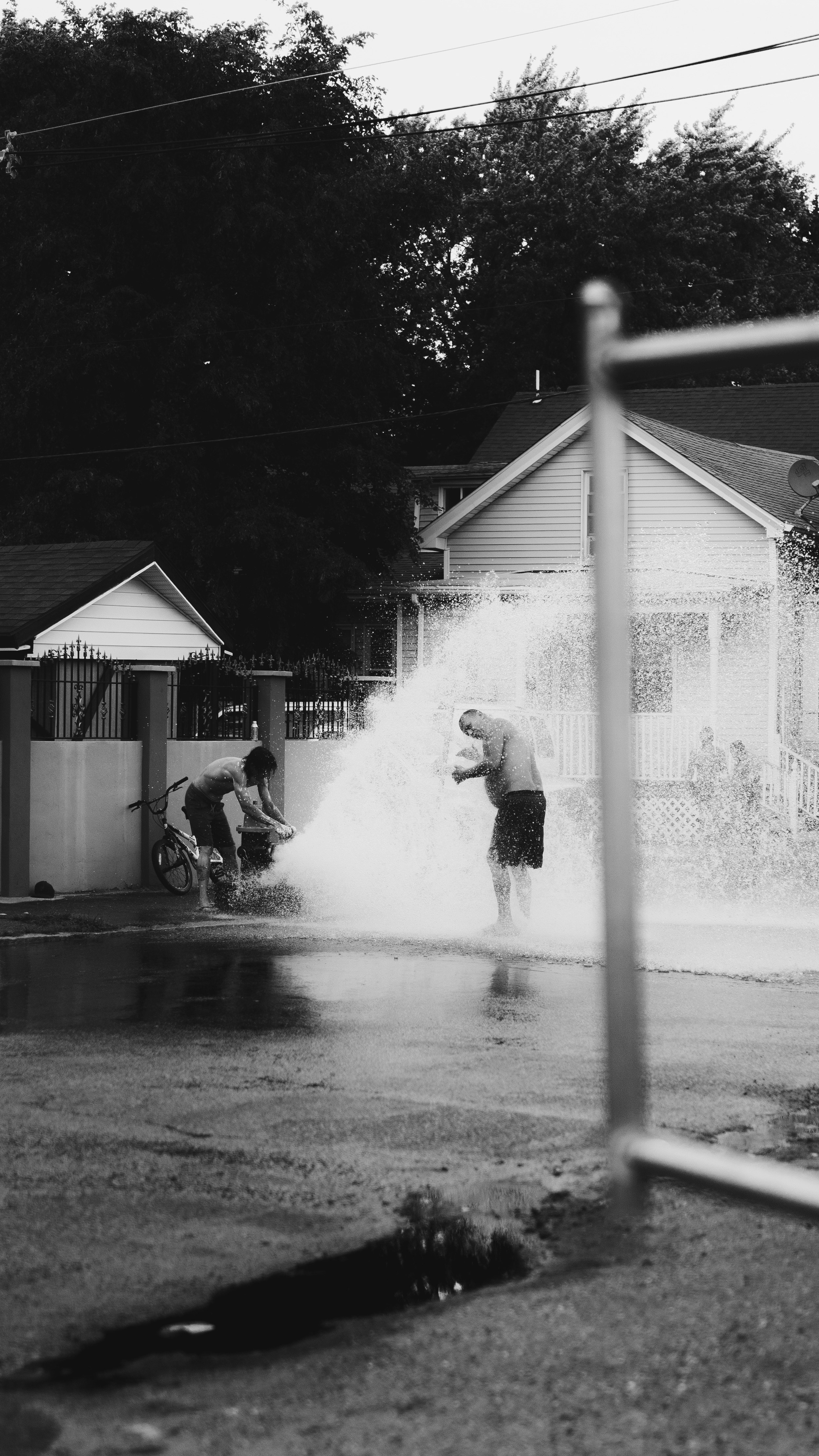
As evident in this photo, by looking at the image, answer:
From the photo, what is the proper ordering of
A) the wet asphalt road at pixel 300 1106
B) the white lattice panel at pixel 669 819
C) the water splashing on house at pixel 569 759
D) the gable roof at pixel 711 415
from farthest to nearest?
the gable roof at pixel 711 415, the white lattice panel at pixel 669 819, the water splashing on house at pixel 569 759, the wet asphalt road at pixel 300 1106

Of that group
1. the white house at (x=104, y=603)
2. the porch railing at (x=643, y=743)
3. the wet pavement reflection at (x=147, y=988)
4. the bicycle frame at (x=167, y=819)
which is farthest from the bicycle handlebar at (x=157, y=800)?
the porch railing at (x=643, y=743)

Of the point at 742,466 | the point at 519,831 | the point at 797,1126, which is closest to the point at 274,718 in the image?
the point at 519,831

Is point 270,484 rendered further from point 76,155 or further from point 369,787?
point 369,787

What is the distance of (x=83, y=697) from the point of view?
755 inches

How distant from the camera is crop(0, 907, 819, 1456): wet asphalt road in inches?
Answer: 220

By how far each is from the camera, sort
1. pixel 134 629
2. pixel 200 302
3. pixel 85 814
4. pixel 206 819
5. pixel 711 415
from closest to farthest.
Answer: pixel 206 819 < pixel 85 814 < pixel 134 629 < pixel 200 302 < pixel 711 415

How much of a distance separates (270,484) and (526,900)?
69.8 feet

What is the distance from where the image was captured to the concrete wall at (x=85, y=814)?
60.3 feet

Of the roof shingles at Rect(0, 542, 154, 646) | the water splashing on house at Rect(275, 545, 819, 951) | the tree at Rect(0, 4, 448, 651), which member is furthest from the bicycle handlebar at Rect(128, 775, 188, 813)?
the tree at Rect(0, 4, 448, 651)

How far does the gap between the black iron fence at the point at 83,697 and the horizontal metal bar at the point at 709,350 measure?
1604cm

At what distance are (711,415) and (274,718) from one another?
23.5m

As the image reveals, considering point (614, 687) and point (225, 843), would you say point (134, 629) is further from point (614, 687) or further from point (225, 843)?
point (614, 687)

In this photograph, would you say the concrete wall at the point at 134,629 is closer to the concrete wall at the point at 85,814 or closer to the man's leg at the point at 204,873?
the concrete wall at the point at 85,814

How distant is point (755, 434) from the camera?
4094 centimetres
